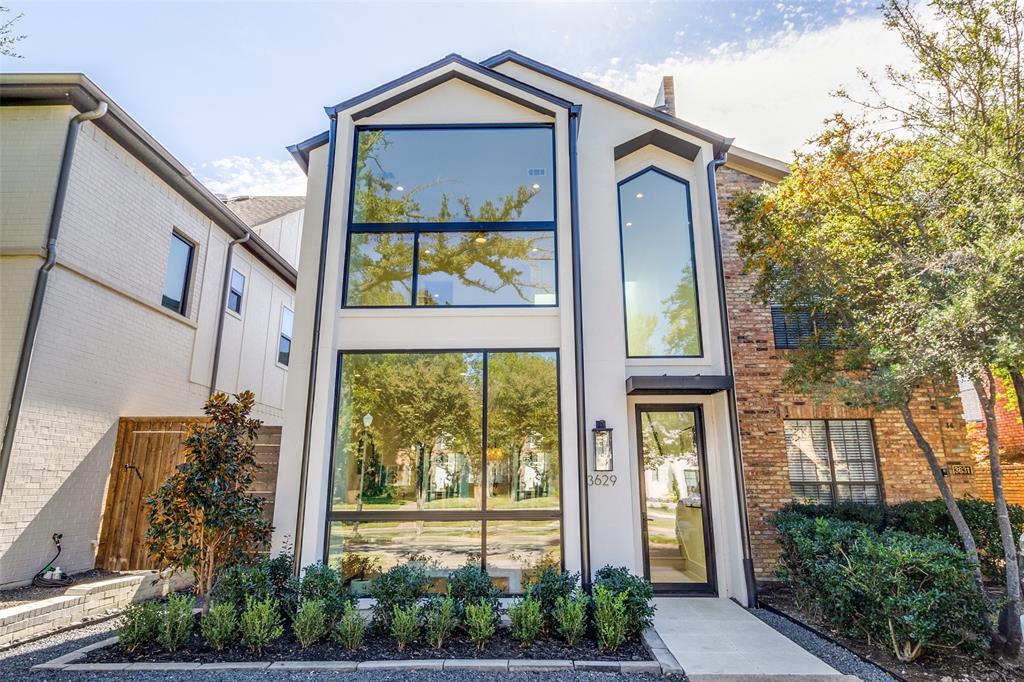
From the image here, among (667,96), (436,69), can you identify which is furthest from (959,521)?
(436,69)

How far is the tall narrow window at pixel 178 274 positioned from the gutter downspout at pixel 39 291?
8.18ft

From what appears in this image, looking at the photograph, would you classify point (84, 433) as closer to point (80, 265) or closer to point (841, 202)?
point (80, 265)

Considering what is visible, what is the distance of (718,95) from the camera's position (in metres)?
10.3

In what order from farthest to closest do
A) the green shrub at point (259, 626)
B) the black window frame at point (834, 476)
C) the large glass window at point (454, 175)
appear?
the black window frame at point (834, 476) < the large glass window at point (454, 175) < the green shrub at point (259, 626)

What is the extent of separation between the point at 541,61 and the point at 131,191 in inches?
290

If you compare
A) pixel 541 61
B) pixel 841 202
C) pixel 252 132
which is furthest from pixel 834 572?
pixel 252 132

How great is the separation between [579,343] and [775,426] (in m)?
3.87

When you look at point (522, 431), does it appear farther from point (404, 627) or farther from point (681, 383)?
point (404, 627)

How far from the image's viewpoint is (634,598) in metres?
5.27

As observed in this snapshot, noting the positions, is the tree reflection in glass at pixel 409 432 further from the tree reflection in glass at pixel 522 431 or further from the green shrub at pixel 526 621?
the green shrub at pixel 526 621

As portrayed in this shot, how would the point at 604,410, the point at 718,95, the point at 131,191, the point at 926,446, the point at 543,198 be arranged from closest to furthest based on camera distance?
the point at 926,446
the point at 604,410
the point at 543,198
the point at 131,191
the point at 718,95

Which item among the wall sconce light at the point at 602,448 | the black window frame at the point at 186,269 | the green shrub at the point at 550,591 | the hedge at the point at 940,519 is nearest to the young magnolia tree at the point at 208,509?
the green shrub at the point at 550,591

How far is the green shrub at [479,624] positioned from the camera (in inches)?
197

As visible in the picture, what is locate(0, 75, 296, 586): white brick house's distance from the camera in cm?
654
